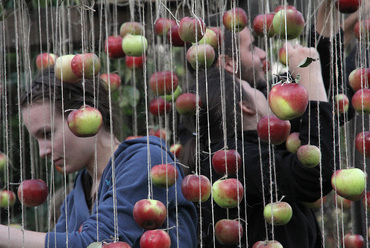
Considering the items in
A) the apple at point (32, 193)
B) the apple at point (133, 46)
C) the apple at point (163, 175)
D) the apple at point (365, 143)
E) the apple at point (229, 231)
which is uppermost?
the apple at point (133, 46)

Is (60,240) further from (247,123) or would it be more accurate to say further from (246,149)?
(247,123)

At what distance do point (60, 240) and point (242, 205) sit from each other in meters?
0.55

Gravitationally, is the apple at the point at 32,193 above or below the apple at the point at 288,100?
below

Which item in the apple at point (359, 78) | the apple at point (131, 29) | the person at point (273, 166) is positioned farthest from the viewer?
the apple at point (131, 29)

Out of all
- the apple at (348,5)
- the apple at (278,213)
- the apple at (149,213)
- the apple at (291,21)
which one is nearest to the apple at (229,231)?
the apple at (278,213)

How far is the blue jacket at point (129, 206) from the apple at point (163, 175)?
0.08 feet

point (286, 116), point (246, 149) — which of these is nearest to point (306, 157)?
point (246, 149)

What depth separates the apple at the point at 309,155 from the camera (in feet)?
4.55

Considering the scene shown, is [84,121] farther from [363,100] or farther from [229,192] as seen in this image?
[363,100]

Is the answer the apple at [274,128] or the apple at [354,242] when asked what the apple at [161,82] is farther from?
the apple at [354,242]

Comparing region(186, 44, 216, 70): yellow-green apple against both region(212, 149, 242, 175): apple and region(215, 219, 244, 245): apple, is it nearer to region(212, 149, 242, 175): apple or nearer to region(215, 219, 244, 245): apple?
region(212, 149, 242, 175): apple

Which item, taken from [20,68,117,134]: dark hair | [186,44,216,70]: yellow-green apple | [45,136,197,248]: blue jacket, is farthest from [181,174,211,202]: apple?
[20,68,117,134]: dark hair

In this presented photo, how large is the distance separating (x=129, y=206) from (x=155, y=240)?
0.48ft

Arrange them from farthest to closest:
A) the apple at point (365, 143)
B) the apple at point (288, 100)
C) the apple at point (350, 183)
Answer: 1. the apple at point (365, 143)
2. the apple at point (350, 183)
3. the apple at point (288, 100)
